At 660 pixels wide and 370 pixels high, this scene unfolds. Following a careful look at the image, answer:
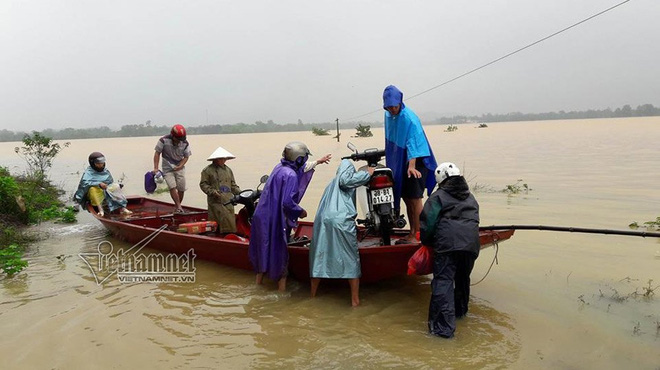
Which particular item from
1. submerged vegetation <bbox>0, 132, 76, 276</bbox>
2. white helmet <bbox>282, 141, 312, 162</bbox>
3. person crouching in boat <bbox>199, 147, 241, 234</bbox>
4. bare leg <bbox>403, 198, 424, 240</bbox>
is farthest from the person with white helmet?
bare leg <bbox>403, 198, 424, 240</bbox>

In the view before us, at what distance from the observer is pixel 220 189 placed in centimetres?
659

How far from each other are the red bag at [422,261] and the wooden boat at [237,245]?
0.56ft

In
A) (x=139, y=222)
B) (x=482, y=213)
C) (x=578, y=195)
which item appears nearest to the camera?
(x=139, y=222)

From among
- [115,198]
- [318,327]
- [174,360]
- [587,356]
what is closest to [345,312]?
[318,327]

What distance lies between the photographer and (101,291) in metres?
5.48

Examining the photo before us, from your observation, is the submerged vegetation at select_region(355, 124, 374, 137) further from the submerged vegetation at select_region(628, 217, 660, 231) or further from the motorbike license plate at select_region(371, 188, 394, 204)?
the motorbike license plate at select_region(371, 188, 394, 204)

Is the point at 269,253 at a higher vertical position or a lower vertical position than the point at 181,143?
lower

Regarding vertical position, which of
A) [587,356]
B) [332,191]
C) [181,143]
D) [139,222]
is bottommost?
[587,356]

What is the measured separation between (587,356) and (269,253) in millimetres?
3050

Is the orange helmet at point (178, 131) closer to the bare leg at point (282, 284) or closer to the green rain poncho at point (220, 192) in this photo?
the green rain poncho at point (220, 192)

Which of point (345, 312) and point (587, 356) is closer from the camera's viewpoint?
point (587, 356)

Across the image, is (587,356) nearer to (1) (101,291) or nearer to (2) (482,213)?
(1) (101,291)

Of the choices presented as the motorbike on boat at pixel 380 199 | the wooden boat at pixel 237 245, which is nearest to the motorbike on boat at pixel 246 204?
the wooden boat at pixel 237 245

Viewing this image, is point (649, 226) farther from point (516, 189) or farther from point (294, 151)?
point (294, 151)
